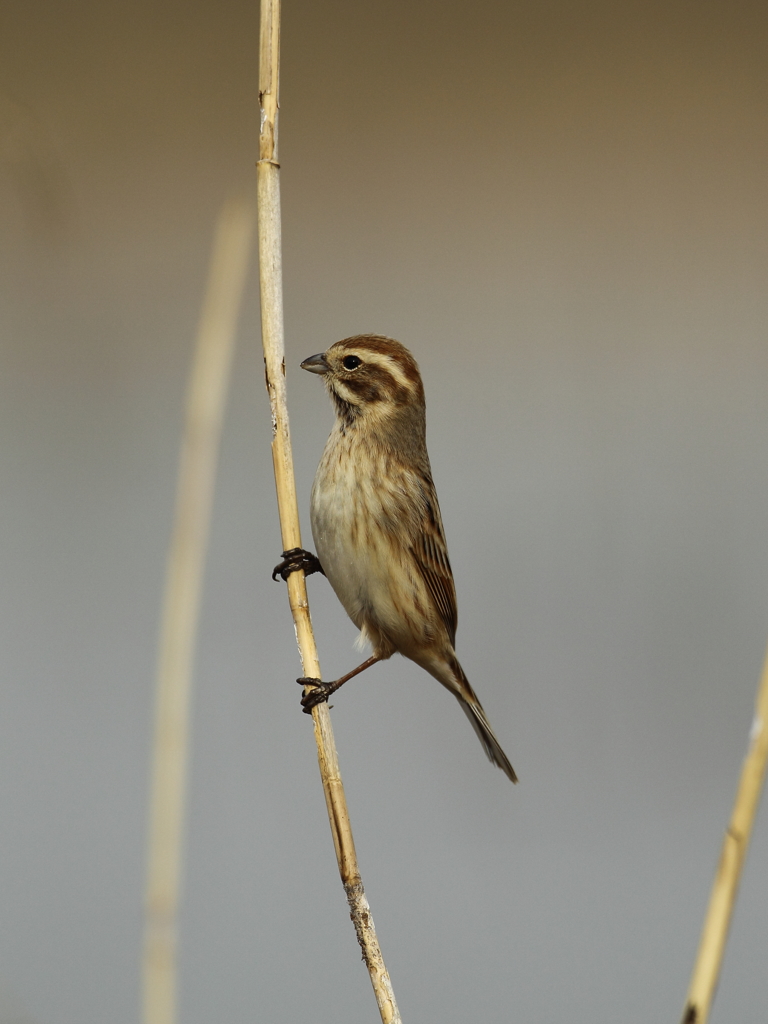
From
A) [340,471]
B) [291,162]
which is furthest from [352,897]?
[291,162]

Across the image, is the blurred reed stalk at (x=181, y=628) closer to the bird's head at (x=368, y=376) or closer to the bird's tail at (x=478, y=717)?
the bird's head at (x=368, y=376)

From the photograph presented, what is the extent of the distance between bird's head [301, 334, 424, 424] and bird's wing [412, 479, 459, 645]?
0.16 metres

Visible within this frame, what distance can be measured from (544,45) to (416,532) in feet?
4.15

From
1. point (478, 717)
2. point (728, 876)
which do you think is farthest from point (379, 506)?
point (728, 876)

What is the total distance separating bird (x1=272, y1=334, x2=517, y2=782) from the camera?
1.68 m

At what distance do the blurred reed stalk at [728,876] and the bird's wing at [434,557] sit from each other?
3.71 feet

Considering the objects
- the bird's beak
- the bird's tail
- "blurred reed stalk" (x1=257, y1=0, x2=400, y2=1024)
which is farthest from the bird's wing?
"blurred reed stalk" (x1=257, y1=0, x2=400, y2=1024)

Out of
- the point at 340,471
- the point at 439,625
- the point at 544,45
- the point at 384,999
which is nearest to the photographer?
the point at 384,999

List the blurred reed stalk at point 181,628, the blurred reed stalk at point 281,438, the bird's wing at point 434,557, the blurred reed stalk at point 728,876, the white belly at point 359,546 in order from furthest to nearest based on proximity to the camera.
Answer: the bird's wing at point 434,557 < the white belly at point 359,546 < the blurred reed stalk at point 281,438 < the blurred reed stalk at point 181,628 < the blurred reed stalk at point 728,876

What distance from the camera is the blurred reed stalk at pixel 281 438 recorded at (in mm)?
919

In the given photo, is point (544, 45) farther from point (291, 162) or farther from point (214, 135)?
point (214, 135)

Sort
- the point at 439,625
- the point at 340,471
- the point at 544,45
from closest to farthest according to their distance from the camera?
the point at 340,471 → the point at 439,625 → the point at 544,45

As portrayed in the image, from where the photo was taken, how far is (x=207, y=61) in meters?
2.38

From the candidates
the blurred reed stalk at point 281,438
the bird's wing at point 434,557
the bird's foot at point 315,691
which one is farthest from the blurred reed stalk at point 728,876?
the bird's wing at point 434,557
